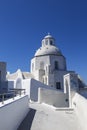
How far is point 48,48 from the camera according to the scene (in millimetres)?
40438

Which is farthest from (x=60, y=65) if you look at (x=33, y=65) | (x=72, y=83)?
(x=72, y=83)

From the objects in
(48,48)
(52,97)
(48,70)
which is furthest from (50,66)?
(52,97)

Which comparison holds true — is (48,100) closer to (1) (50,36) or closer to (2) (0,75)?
(2) (0,75)

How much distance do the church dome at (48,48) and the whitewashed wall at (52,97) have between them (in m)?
15.4

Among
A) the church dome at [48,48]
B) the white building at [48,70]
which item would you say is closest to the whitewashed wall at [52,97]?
the white building at [48,70]

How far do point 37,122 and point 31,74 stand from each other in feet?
98.5

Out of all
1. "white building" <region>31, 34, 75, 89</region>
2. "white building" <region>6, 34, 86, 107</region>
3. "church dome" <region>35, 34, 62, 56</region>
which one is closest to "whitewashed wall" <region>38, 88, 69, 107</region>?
"white building" <region>6, 34, 86, 107</region>

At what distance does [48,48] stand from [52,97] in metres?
18.3

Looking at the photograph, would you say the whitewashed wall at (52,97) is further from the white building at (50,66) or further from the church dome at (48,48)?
the church dome at (48,48)

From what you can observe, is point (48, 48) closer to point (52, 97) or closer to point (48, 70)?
point (48, 70)

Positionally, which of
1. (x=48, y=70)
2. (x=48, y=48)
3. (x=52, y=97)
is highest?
(x=48, y=48)

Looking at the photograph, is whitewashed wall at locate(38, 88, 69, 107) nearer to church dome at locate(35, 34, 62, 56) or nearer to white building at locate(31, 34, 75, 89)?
white building at locate(31, 34, 75, 89)

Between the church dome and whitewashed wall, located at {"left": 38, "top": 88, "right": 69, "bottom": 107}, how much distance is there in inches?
606

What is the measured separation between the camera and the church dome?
39438 millimetres
